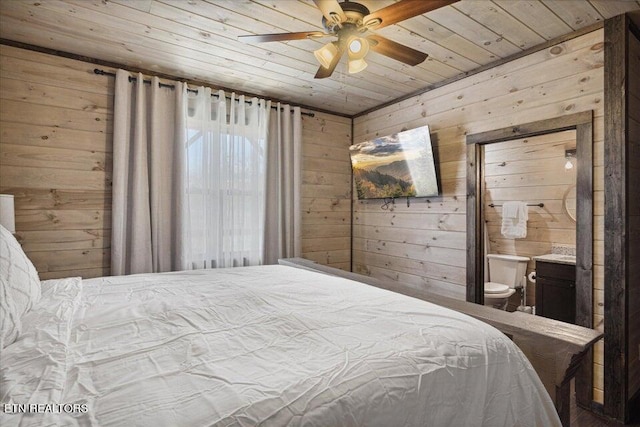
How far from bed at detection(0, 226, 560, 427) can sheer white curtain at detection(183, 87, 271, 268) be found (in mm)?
1632

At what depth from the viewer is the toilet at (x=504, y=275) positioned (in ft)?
11.5

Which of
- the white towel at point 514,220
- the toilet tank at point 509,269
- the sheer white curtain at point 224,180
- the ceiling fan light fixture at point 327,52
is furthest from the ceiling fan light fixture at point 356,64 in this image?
the toilet tank at point 509,269

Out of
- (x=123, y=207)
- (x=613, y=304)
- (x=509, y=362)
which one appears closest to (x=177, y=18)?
(x=123, y=207)

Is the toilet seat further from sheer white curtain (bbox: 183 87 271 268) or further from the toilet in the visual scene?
sheer white curtain (bbox: 183 87 271 268)

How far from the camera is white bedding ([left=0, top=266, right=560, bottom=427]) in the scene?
2.33 ft

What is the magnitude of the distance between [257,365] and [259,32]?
2.19 m

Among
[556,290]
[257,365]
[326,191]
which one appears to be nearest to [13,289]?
[257,365]

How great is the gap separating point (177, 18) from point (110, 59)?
1026 millimetres

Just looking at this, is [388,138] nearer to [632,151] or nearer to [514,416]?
[632,151]

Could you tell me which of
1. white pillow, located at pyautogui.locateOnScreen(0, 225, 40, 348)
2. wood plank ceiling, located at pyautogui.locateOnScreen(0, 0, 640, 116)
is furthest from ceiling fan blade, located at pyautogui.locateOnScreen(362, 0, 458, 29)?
white pillow, located at pyautogui.locateOnScreen(0, 225, 40, 348)

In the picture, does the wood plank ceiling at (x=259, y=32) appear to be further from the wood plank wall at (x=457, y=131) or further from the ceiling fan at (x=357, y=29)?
the ceiling fan at (x=357, y=29)

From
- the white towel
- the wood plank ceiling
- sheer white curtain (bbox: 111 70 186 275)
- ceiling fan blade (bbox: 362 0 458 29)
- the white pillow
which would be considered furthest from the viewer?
the white towel

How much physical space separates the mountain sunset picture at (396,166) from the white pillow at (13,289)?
292 cm

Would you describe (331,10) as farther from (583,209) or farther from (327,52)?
(583,209)
